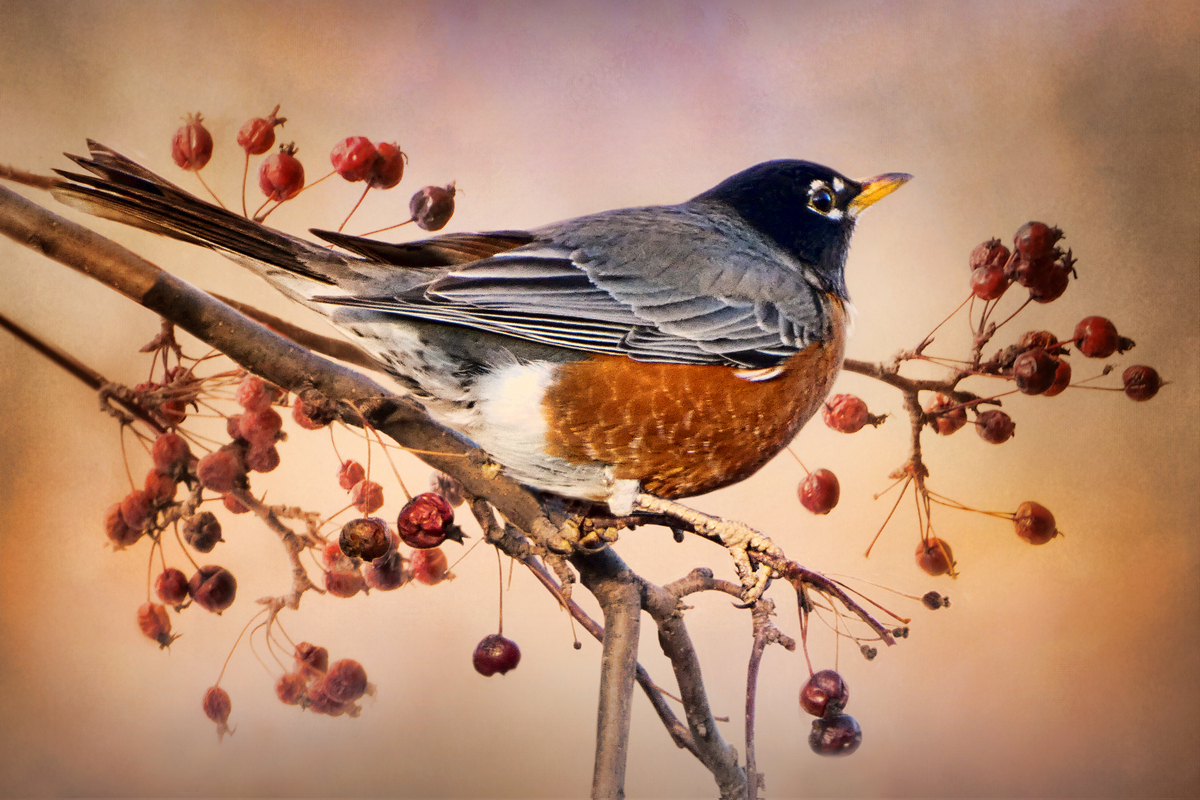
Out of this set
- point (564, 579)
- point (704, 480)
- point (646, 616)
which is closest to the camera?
point (564, 579)

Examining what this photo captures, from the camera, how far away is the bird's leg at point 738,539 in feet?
4.50

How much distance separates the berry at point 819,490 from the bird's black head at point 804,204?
0.35 m

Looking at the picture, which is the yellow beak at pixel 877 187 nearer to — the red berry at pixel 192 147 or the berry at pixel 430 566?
the berry at pixel 430 566

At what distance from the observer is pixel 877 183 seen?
1567 millimetres

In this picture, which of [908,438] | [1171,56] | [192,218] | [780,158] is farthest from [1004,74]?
[192,218]

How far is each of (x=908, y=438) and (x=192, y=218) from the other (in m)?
1.32

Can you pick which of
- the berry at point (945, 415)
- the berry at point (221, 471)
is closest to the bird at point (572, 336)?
the berry at point (945, 415)

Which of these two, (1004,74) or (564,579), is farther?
(1004,74)

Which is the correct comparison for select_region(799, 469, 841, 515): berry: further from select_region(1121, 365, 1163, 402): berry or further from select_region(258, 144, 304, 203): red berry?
select_region(258, 144, 304, 203): red berry

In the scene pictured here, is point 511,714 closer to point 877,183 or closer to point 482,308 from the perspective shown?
point 482,308

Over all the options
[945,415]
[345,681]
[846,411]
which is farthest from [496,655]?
[945,415]

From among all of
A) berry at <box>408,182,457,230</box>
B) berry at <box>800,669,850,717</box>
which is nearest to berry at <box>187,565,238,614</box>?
berry at <box>408,182,457,230</box>

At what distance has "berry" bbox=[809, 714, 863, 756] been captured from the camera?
1.46 metres

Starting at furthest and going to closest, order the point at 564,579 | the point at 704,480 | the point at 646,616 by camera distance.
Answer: the point at 646,616 < the point at 704,480 < the point at 564,579
